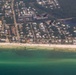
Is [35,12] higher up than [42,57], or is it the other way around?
[35,12]

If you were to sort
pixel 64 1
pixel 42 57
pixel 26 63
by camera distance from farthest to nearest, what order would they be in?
pixel 64 1
pixel 42 57
pixel 26 63

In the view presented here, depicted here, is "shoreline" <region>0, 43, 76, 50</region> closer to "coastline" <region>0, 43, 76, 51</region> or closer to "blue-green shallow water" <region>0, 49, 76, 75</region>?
"coastline" <region>0, 43, 76, 51</region>

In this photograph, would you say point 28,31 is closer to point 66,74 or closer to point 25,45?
point 25,45

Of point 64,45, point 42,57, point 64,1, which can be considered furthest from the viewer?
point 64,1

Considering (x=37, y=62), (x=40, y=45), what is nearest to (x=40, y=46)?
(x=40, y=45)

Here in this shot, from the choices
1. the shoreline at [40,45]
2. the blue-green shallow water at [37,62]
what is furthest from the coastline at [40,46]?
the blue-green shallow water at [37,62]

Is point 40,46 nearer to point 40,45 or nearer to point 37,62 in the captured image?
point 40,45

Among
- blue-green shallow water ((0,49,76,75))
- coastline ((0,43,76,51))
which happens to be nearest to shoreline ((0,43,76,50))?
coastline ((0,43,76,51))

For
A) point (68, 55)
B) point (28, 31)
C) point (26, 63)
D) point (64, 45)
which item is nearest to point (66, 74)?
point (26, 63)

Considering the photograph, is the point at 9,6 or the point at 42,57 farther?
the point at 9,6
